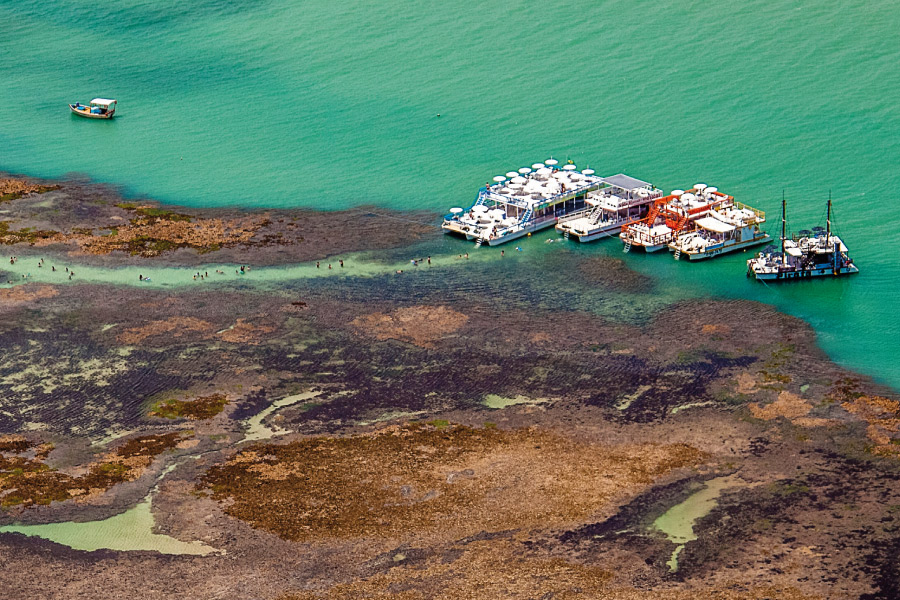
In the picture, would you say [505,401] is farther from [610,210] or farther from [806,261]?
[610,210]

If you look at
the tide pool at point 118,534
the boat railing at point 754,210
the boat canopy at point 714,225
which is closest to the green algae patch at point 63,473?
the tide pool at point 118,534

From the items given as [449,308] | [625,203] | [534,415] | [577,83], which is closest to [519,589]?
[534,415]

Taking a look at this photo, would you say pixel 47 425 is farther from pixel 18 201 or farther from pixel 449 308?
pixel 18 201

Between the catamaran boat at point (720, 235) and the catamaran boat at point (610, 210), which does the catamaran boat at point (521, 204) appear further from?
the catamaran boat at point (720, 235)

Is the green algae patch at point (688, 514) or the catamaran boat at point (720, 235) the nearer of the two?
the green algae patch at point (688, 514)

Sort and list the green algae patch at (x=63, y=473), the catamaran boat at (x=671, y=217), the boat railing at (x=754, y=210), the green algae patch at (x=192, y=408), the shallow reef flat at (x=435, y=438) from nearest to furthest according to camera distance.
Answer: the shallow reef flat at (x=435, y=438)
the green algae patch at (x=63, y=473)
the green algae patch at (x=192, y=408)
the catamaran boat at (x=671, y=217)
the boat railing at (x=754, y=210)

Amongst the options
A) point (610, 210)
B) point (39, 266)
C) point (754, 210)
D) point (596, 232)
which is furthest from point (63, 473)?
point (754, 210)
